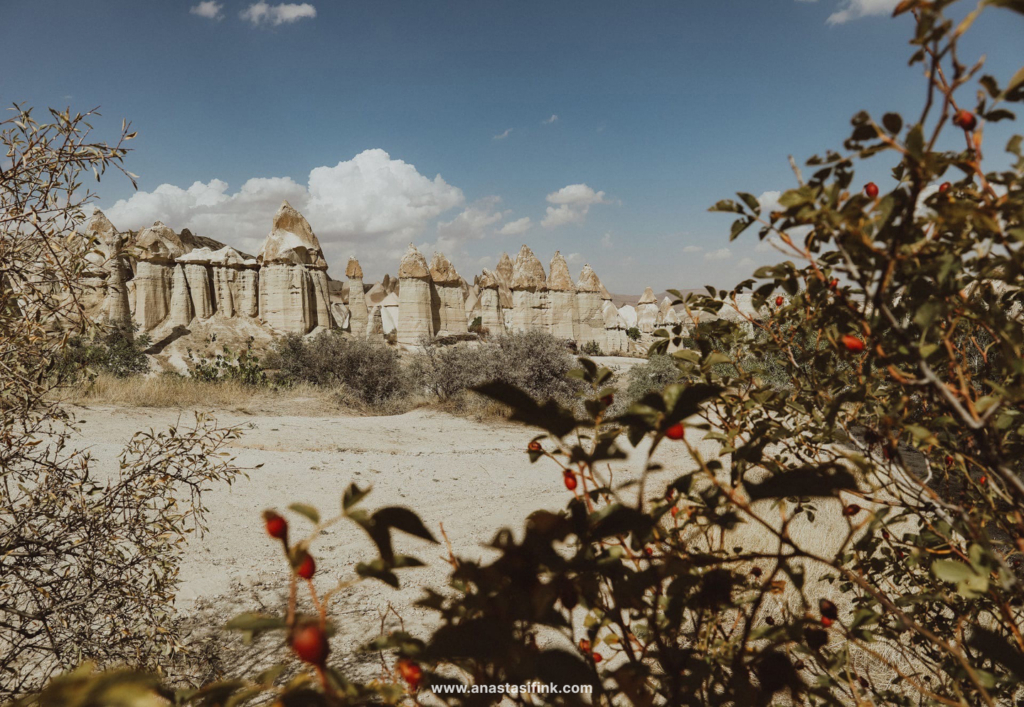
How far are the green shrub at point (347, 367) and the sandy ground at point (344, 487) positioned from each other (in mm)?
2440

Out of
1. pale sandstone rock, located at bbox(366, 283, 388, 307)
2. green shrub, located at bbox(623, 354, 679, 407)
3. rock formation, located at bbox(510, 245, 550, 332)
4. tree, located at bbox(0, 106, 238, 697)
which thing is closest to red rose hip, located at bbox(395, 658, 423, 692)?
tree, located at bbox(0, 106, 238, 697)

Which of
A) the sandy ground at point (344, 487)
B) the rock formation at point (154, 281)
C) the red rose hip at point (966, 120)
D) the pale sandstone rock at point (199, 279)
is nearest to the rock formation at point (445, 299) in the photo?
the pale sandstone rock at point (199, 279)

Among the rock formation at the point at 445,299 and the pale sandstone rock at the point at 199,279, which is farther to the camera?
the rock formation at the point at 445,299

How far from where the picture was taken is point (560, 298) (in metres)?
25.0

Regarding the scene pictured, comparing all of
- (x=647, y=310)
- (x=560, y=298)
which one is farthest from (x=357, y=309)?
(x=647, y=310)

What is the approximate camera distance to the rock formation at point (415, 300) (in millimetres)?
21766

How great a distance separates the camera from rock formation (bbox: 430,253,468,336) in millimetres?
23109

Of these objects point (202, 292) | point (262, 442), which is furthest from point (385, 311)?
point (262, 442)

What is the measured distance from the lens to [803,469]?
2.16ft

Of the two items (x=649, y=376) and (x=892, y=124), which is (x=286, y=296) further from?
(x=892, y=124)

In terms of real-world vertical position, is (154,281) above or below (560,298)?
above

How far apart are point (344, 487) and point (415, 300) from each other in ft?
53.8

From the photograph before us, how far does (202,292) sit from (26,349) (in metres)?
22.0

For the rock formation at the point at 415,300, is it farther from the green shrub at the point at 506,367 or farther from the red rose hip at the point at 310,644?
the red rose hip at the point at 310,644
